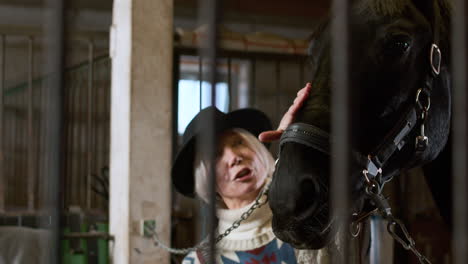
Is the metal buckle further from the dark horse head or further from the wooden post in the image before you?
the wooden post

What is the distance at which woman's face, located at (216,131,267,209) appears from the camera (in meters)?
1.39

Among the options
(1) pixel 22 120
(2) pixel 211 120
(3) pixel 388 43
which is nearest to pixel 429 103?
(3) pixel 388 43

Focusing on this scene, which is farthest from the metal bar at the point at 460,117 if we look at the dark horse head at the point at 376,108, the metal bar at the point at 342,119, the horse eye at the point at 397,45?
the horse eye at the point at 397,45

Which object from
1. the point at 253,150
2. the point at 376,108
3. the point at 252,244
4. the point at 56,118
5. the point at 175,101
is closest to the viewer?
the point at 56,118

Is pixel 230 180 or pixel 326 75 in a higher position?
pixel 326 75

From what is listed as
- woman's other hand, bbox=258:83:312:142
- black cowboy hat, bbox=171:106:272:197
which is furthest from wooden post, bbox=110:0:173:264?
woman's other hand, bbox=258:83:312:142

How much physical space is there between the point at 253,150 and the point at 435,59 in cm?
56

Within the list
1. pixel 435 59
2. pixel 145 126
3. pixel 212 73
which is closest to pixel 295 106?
pixel 435 59

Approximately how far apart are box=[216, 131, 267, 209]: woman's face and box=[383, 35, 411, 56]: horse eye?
545mm

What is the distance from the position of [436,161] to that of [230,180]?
0.49 metres

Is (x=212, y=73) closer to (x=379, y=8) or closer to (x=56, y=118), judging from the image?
(x=56, y=118)

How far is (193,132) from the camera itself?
1445 millimetres

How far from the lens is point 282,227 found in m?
0.87

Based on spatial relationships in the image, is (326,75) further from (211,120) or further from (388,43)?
(211,120)
